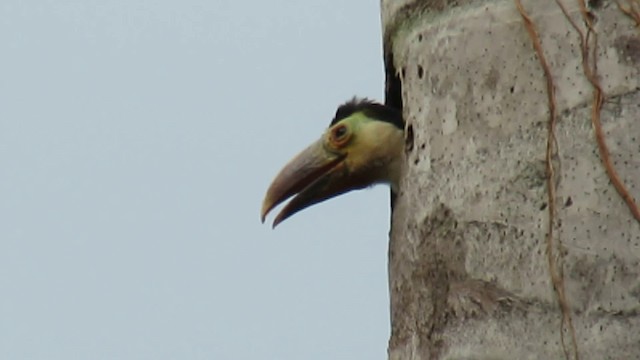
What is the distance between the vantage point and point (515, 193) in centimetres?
300

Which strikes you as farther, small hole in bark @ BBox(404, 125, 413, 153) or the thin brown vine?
small hole in bark @ BBox(404, 125, 413, 153)

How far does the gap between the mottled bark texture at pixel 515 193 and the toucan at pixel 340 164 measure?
22.5 inches

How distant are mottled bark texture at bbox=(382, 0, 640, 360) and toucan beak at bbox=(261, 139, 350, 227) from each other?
655 millimetres

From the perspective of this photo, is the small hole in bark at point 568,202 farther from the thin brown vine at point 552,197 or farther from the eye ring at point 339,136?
the eye ring at point 339,136

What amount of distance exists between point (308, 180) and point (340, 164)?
87 mm

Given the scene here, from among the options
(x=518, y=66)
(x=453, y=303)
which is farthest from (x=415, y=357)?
(x=518, y=66)

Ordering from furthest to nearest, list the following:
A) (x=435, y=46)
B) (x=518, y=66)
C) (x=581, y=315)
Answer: (x=435, y=46) → (x=518, y=66) → (x=581, y=315)

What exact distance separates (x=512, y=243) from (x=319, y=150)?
3.57 feet

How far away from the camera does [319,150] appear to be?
3988 millimetres

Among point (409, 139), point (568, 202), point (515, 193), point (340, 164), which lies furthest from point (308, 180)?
point (568, 202)

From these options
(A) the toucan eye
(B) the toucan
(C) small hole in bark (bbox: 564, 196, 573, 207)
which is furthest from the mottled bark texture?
(A) the toucan eye

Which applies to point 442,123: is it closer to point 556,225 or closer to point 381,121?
point 556,225

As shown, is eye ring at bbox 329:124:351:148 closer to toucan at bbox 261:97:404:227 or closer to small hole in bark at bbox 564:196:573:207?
toucan at bbox 261:97:404:227

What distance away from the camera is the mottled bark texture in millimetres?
2877
